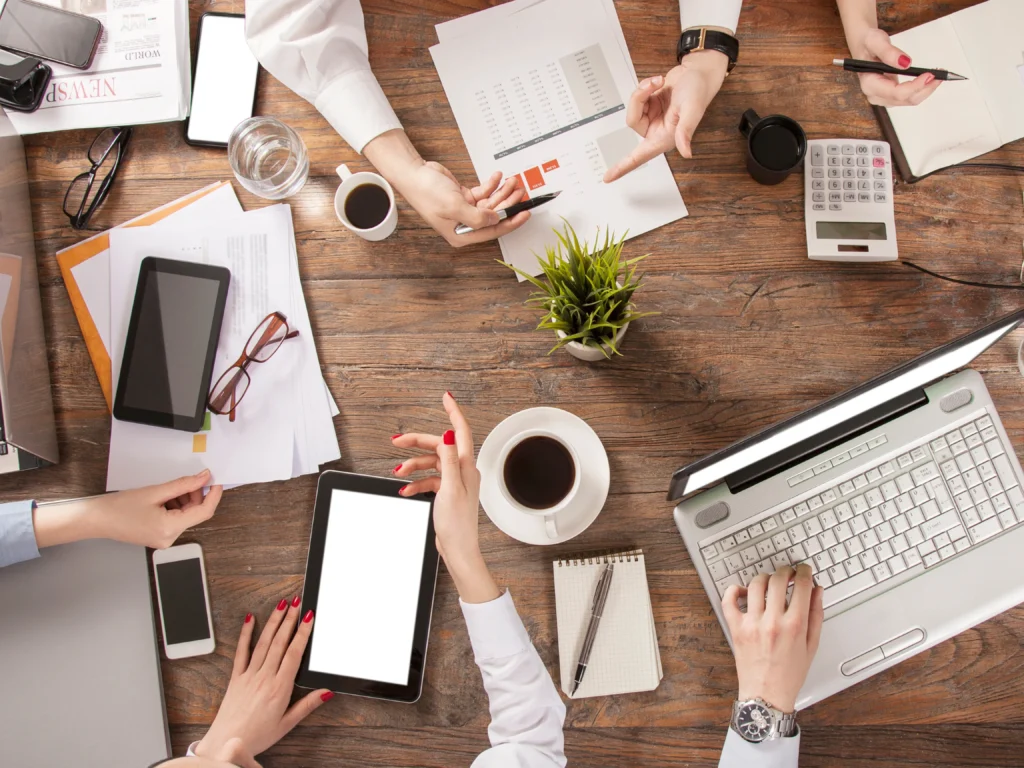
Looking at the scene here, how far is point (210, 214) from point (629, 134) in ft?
2.20

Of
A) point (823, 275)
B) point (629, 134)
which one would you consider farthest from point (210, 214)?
point (823, 275)

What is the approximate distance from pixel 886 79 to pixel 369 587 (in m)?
1.07

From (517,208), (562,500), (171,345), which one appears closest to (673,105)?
(517,208)

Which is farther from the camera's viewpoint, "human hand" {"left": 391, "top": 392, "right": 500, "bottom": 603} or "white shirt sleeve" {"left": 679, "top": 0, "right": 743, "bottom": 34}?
"white shirt sleeve" {"left": 679, "top": 0, "right": 743, "bottom": 34}

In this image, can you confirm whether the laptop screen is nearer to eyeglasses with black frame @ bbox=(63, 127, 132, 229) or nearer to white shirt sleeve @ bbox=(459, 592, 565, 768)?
white shirt sleeve @ bbox=(459, 592, 565, 768)

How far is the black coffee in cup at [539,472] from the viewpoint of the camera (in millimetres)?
958

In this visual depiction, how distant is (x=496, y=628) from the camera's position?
3.03ft

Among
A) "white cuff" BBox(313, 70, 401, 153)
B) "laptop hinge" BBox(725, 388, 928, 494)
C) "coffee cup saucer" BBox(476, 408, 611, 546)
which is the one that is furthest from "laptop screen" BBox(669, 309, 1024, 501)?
"white cuff" BBox(313, 70, 401, 153)

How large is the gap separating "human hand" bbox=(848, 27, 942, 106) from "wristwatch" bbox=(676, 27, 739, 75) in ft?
0.65

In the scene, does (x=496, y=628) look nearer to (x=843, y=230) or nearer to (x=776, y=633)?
(x=776, y=633)

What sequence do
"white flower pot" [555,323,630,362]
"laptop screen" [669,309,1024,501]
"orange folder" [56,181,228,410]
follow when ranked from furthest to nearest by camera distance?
"orange folder" [56,181,228,410]
"white flower pot" [555,323,630,362]
"laptop screen" [669,309,1024,501]

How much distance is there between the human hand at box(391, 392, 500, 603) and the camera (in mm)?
901

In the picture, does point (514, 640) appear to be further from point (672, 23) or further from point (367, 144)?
point (672, 23)

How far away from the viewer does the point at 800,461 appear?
0.98 m
